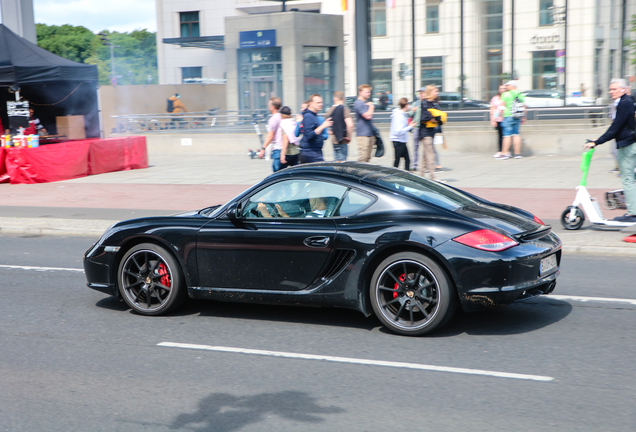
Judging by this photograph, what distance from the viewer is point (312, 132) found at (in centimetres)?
1145

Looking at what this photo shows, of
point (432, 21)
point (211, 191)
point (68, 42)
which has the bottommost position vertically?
point (211, 191)

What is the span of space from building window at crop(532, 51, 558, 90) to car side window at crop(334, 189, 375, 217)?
1963cm

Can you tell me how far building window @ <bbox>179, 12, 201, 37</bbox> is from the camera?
58.8 metres

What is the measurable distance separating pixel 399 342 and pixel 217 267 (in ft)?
5.44

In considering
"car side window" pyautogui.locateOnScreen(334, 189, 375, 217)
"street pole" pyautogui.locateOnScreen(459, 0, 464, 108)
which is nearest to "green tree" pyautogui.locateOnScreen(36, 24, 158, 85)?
"street pole" pyautogui.locateOnScreen(459, 0, 464, 108)

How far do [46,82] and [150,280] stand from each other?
15.1 metres

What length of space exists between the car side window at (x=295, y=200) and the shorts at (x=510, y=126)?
13816 millimetres

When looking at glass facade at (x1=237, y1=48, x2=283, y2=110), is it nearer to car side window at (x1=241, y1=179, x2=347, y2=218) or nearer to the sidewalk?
the sidewalk

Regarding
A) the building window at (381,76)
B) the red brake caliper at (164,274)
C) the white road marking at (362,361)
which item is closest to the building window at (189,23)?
the building window at (381,76)

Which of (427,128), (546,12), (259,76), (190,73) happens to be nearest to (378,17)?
(259,76)

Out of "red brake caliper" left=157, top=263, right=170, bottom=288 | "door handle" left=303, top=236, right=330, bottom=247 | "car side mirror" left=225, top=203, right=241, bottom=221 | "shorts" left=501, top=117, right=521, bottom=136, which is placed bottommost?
"red brake caliper" left=157, top=263, right=170, bottom=288

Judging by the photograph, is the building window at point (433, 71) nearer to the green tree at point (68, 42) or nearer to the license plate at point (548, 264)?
the license plate at point (548, 264)

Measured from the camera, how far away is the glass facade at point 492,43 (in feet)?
79.2

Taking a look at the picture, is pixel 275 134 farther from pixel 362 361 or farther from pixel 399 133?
pixel 362 361
